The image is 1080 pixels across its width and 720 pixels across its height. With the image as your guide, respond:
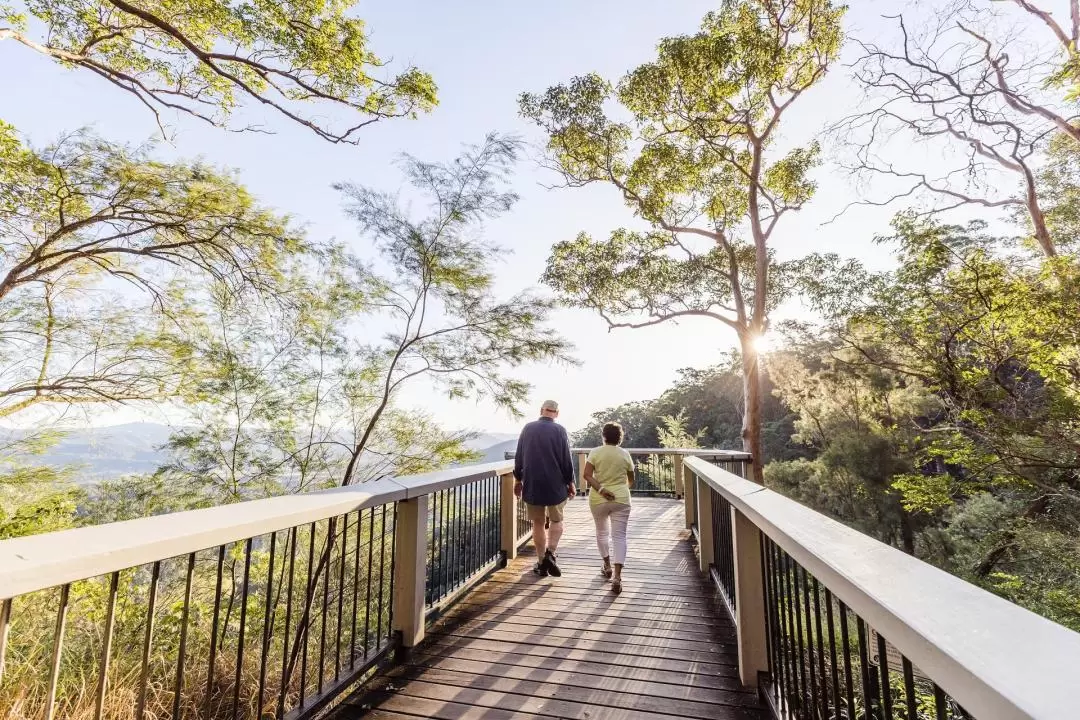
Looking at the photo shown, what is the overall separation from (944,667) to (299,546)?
899 cm

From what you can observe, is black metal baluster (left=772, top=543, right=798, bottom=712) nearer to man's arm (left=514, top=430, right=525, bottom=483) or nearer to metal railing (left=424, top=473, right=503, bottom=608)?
metal railing (left=424, top=473, right=503, bottom=608)

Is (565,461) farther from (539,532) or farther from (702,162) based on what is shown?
(702,162)

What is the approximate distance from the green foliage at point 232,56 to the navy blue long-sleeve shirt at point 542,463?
513 centimetres

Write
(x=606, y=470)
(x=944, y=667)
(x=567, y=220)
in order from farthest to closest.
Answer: (x=567, y=220)
(x=606, y=470)
(x=944, y=667)

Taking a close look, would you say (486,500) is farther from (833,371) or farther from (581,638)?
(833,371)

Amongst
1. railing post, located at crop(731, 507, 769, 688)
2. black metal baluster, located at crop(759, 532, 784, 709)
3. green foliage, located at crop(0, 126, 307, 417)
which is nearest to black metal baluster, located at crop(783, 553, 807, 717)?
black metal baluster, located at crop(759, 532, 784, 709)

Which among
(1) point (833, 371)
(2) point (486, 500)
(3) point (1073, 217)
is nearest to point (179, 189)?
(2) point (486, 500)

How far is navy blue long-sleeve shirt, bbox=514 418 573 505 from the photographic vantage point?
4184 mm

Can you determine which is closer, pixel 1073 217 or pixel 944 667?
pixel 944 667

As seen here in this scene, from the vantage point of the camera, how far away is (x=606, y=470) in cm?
414

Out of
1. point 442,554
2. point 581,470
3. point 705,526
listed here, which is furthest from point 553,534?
point 581,470

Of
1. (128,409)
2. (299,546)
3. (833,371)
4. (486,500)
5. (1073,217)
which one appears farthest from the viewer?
(833,371)

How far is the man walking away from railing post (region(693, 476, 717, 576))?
4.16ft

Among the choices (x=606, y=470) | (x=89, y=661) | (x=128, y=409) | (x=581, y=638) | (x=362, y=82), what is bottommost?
(x=89, y=661)
